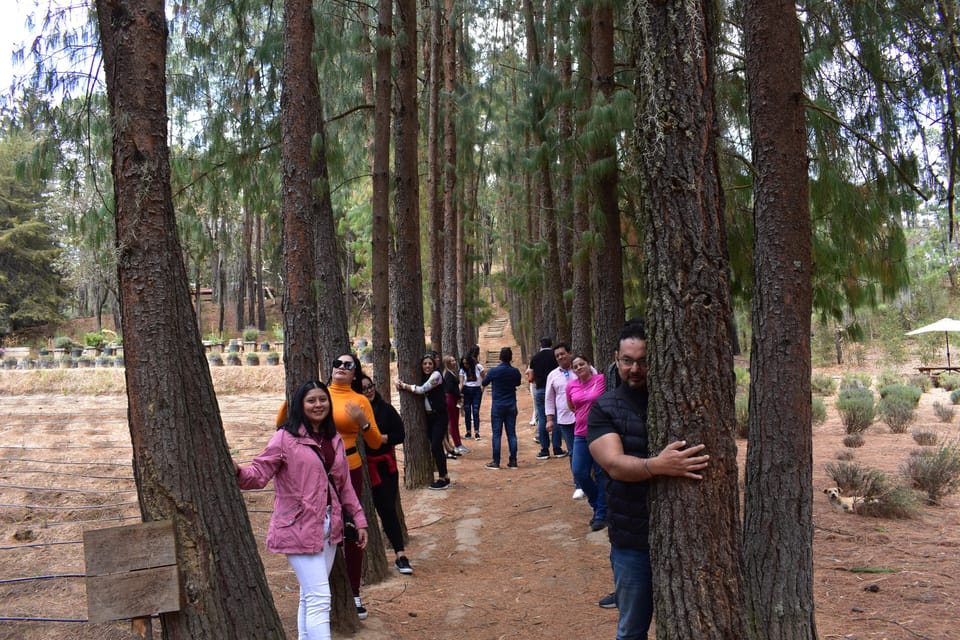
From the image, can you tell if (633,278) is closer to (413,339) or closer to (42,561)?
(413,339)

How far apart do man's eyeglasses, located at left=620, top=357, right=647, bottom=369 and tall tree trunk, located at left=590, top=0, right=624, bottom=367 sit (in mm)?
4431

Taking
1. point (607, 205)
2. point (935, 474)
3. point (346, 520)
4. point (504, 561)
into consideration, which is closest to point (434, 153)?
point (607, 205)

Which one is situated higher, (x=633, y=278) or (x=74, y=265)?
(x=74, y=265)

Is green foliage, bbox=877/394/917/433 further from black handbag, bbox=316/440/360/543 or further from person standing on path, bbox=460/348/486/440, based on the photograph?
black handbag, bbox=316/440/360/543

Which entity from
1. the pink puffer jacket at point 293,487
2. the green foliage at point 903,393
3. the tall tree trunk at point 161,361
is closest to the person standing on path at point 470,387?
the green foliage at point 903,393

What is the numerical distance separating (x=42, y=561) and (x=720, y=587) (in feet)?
25.2

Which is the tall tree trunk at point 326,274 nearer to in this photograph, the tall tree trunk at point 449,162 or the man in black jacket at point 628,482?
the man in black jacket at point 628,482

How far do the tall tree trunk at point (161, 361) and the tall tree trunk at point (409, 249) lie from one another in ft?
18.9

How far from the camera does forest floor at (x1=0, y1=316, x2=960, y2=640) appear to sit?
5.29 meters

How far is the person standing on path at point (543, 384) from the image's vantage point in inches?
455

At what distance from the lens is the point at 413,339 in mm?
10016

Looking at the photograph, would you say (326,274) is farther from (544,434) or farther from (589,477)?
(544,434)

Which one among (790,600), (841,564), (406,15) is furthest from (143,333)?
(406,15)

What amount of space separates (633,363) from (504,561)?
4.33 m
